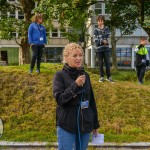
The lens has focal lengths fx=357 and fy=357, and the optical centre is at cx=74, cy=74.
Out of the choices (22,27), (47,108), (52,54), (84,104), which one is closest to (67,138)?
(84,104)

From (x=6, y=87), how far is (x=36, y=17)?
220 cm

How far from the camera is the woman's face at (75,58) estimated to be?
4.25 metres

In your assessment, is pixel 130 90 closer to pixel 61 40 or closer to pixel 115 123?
pixel 115 123

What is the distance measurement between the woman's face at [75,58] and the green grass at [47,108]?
3.68 metres

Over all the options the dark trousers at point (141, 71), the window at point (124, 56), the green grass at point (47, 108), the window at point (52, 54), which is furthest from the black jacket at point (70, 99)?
the window at point (52, 54)

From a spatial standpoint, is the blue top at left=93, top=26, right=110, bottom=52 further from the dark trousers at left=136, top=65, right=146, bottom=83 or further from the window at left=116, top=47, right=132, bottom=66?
the window at left=116, top=47, right=132, bottom=66

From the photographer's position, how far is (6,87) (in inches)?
386

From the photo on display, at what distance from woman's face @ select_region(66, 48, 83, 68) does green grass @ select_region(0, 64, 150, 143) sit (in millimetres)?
3679

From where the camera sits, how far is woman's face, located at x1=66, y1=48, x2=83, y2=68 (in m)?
4.25

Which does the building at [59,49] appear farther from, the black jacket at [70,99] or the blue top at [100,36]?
the black jacket at [70,99]

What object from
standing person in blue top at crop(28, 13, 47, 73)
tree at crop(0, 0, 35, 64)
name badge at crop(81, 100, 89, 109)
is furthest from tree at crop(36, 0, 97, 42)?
name badge at crop(81, 100, 89, 109)

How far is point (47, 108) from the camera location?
8961 mm

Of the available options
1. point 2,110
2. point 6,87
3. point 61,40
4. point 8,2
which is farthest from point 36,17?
point 61,40

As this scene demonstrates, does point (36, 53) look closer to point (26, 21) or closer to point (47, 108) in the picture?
point (47, 108)
